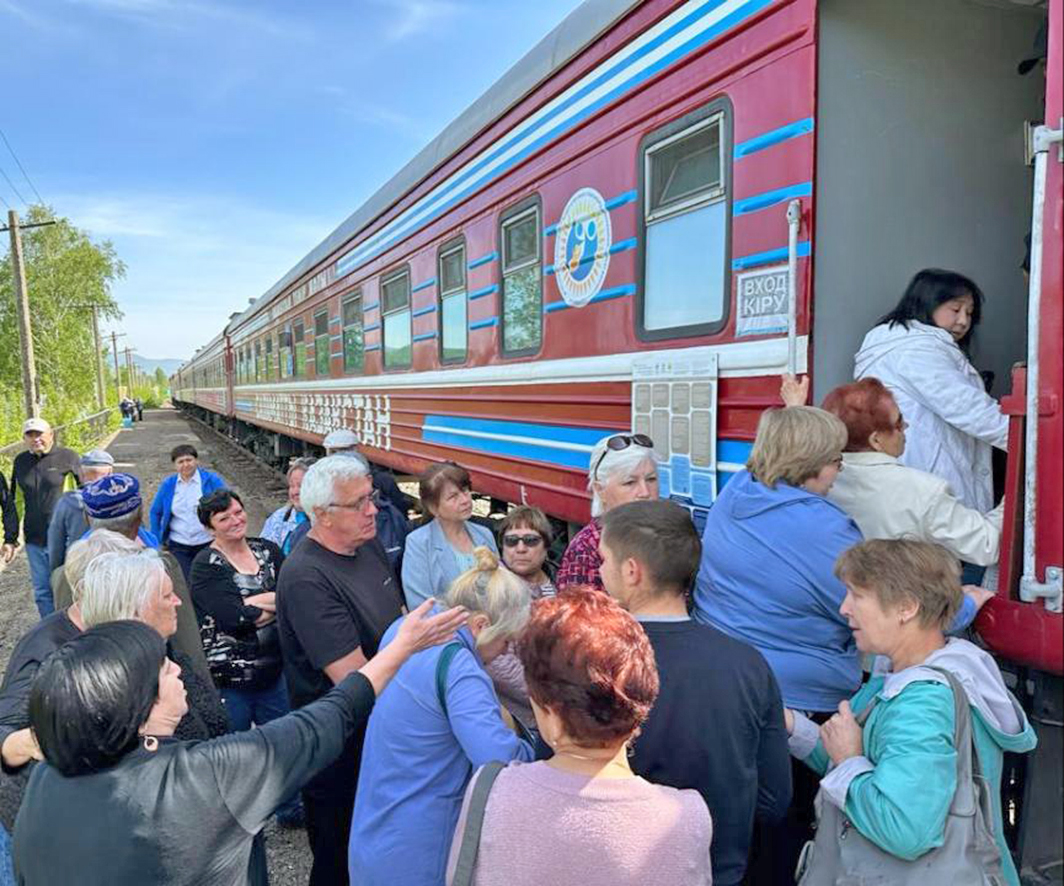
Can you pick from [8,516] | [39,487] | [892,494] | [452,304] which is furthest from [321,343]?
[892,494]

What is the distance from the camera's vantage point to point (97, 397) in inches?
1571

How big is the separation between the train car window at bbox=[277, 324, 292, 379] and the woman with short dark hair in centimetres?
1030

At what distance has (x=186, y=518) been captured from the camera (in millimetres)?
4844

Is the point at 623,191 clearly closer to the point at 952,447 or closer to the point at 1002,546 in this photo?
the point at 952,447

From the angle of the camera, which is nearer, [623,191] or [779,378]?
[779,378]

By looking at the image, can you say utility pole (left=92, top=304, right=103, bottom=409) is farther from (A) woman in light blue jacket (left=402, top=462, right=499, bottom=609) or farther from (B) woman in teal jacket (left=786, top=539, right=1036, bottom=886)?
(B) woman in teal jacket (left=786, top=539, right=1036, bottom=886)

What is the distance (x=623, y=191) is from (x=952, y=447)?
Result: 1656mm

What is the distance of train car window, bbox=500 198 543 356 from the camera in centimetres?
427

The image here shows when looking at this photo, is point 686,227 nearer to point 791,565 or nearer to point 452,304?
point 791,565

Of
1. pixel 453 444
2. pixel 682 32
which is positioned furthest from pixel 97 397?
pixel 682 32

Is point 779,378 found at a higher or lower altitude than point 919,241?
lower

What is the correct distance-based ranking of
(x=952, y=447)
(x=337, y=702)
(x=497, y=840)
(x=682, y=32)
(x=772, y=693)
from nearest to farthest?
(x=497, y=840) < (x=772, y=693) < (x=337, y=702) < (x=952, y=447) < (x=682, y=32)

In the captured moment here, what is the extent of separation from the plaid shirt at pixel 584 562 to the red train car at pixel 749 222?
2.38ft

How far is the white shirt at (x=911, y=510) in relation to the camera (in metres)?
2.12
